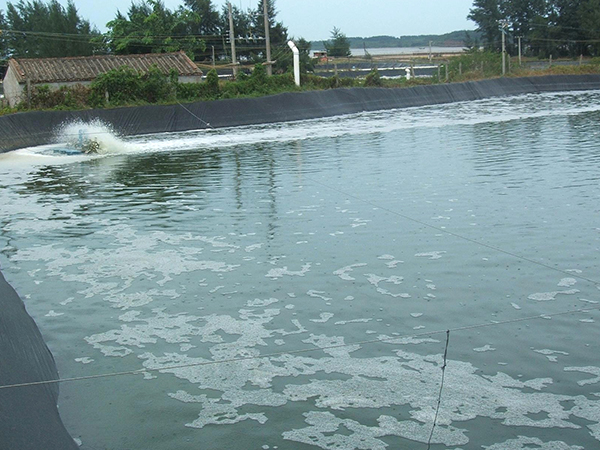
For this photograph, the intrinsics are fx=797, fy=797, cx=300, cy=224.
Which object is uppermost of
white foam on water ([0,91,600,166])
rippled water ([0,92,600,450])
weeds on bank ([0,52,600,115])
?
weeds on bank ([0,52,600,115])

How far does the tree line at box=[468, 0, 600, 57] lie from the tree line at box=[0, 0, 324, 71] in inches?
1158

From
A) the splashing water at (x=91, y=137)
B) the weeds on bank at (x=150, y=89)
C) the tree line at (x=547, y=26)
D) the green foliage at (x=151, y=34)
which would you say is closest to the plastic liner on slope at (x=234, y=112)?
the splashing water at (x=91, y=137)

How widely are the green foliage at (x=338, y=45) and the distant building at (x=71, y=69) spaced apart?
41.4m

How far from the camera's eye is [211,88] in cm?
4309

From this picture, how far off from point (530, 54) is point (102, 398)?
9999 cm

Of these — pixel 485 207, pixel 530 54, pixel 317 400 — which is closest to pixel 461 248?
pixel 485 207

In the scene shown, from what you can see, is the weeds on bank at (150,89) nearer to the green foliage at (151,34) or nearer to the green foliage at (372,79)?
the green foliage at (372,79)

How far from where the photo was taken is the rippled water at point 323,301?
6.32 m

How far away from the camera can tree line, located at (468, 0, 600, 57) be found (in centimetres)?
8894

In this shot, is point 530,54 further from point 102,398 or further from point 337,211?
point 102,398

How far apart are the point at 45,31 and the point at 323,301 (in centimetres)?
6526

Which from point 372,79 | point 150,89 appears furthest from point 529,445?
point 372,79

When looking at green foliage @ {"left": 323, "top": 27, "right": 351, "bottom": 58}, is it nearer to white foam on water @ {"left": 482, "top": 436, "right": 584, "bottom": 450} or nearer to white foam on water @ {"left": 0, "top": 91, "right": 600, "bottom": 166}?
white foam on water @ {"left": 0, "top": 91, "right": 600, "bottom": 166}

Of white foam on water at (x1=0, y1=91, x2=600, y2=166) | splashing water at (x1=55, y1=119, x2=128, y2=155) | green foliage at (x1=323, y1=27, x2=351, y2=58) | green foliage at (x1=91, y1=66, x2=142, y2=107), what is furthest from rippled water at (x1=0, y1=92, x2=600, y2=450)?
green foliage at (x1=323, y1=27, x2=351, y2=58)
